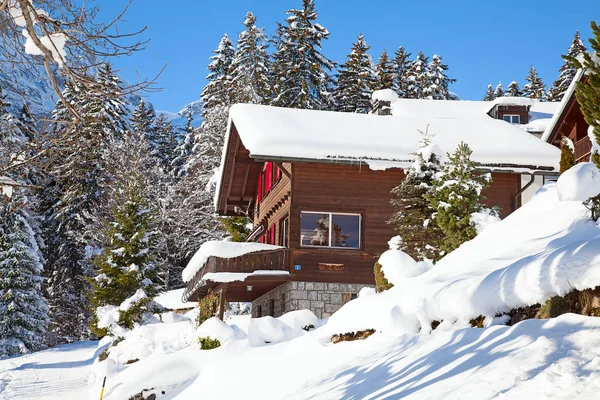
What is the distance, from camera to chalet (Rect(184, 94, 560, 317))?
22.6 metres

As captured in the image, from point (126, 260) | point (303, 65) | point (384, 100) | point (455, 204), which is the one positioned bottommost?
point (126, 260)

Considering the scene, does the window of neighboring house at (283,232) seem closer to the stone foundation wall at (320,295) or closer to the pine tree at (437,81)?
the stone foundation wall at (320,295)

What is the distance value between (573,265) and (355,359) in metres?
3.56

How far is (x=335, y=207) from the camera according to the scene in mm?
23188

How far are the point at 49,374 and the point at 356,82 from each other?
33.7 m

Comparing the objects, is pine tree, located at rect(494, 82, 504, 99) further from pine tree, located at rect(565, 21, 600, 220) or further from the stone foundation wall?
pine tree, located at rect(565, 21, 600, 220)

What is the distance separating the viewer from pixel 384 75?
5175 centimetres

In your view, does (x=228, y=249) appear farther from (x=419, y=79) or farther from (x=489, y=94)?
(x=489, y=94)

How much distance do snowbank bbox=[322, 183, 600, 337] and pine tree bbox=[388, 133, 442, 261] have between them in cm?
526

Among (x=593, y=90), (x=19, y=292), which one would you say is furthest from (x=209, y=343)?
(x=19, y=292)

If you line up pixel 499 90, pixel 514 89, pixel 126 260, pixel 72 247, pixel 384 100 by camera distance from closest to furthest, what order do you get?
pixel 126 260, pixel 384 100, pixel 72 247, pixel 514 89, pixel 499 90

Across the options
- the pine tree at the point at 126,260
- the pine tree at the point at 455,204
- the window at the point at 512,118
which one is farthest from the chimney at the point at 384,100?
the pine tree at the point at 455,204

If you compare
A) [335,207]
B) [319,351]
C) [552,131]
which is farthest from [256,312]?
[319,351]

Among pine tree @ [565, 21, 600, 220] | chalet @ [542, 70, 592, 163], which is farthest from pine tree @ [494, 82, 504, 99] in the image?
pine tree @ [565, 21, 600, 220]
